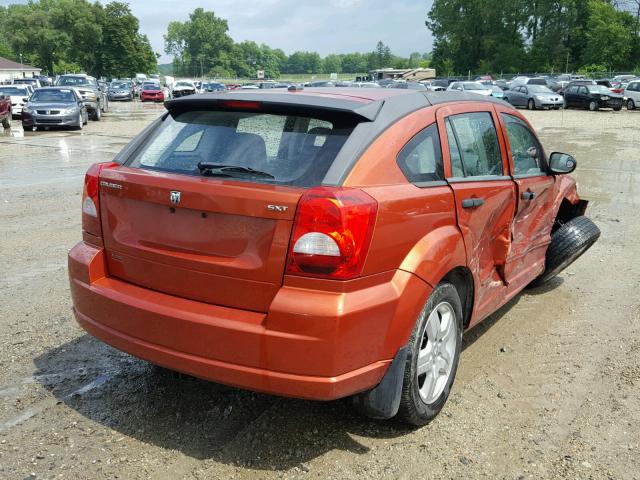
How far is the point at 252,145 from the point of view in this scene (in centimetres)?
321

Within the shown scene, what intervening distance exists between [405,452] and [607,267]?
4.10 metres

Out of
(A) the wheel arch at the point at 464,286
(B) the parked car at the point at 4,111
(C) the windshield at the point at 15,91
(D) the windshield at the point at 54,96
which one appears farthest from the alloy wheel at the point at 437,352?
(C) the windshield at the point at 15,91

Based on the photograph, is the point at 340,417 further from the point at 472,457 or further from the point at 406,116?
the point at 406,116

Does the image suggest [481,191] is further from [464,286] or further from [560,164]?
[560,164]

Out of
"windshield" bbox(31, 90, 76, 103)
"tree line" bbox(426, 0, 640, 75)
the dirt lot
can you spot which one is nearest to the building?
"tree line" bbox(426, 0, 640, 75)

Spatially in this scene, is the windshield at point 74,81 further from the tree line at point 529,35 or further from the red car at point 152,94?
the tree line at point 529,35

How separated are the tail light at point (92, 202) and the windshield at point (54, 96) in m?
22.2

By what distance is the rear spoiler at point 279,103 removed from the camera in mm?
3098

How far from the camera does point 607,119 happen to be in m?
28.6

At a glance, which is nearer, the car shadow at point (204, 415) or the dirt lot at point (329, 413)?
the dirt lot at point (329, 413)

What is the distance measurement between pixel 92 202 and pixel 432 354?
6.51 ft

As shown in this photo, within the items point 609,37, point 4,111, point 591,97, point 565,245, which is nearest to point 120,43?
point 609,37

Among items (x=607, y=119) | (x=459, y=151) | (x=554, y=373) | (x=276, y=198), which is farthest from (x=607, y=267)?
(x=607, y=119)

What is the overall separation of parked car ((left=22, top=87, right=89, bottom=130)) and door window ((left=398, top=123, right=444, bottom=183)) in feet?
71.7
